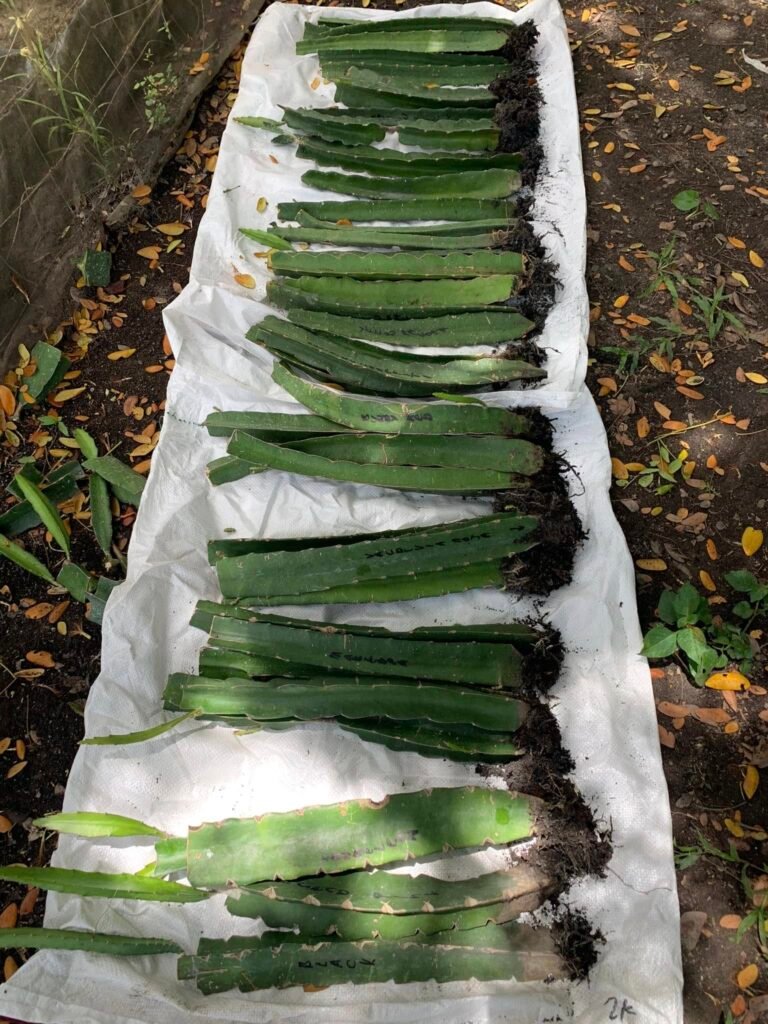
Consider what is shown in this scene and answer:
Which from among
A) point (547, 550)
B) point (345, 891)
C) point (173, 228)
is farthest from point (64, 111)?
point (345, 891)

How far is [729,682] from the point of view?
7.49 feet

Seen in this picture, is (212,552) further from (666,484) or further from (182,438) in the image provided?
(666,484)

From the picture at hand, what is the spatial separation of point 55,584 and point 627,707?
1945mm

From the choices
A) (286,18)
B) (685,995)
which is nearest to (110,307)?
(286,18)

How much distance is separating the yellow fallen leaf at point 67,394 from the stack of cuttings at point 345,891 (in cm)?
173

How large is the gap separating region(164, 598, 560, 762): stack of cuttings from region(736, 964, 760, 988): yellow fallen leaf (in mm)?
755

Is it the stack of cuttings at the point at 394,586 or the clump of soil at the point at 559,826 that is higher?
the stack of cuttings at the point at 394,586

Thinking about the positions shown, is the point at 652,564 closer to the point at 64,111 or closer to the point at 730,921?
the point at 730,921

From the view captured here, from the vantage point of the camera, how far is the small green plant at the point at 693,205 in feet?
10.8

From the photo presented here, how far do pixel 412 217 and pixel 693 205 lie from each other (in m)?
1.24

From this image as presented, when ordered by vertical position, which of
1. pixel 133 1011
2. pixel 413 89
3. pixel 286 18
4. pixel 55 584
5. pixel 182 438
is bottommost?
pixel 133 1011

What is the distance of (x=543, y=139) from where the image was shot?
11.3 feet

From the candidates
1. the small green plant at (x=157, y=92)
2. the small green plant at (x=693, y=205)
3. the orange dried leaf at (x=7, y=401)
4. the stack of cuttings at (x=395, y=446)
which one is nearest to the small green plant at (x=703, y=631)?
the stack of cuttings at (x=395, y=446)

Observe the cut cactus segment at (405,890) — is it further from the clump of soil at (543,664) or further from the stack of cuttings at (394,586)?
the clump of soil at (543,664)
